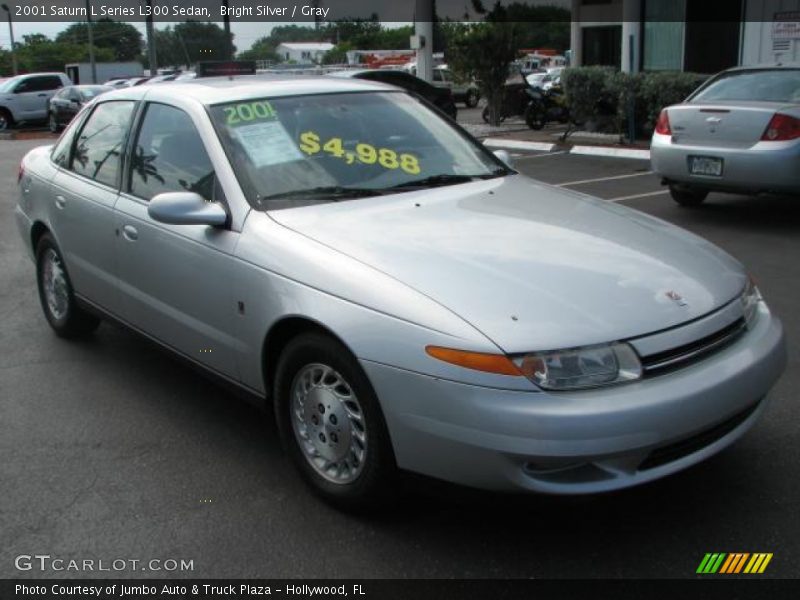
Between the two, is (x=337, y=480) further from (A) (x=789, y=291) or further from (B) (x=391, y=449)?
(A) (x=789, y=291)

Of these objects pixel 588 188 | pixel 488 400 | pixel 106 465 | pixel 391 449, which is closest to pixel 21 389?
pixel 106 465

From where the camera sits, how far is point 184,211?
3.64 metres

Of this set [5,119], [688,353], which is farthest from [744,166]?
[5,119]

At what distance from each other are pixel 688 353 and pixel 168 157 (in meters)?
2.67

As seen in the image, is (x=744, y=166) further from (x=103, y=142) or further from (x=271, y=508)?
(x=271, y=508)

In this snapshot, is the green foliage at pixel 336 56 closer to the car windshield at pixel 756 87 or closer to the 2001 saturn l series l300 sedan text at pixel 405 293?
the car windshield at pixel 756 87

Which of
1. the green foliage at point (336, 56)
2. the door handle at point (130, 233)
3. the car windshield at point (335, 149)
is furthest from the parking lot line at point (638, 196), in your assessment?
the green foliage at point (336, 56)

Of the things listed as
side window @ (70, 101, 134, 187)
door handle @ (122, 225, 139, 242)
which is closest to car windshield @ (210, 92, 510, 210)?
door handle @ (122, 225, 139, 242)

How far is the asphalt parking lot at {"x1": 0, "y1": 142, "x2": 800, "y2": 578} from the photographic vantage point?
3.02 m

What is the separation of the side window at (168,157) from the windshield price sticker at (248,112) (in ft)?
0.57

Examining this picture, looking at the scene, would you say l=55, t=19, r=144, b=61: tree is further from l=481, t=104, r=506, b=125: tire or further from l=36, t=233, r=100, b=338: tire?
l=36, t=233, r=100, b=338: tire

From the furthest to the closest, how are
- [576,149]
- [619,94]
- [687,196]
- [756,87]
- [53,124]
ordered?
1. [53,124]
2. [619,94]
3. [576,149]
4. [687,196]
5. [756,87]

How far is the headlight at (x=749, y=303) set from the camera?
3.34 meters

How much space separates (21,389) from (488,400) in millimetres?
3169
